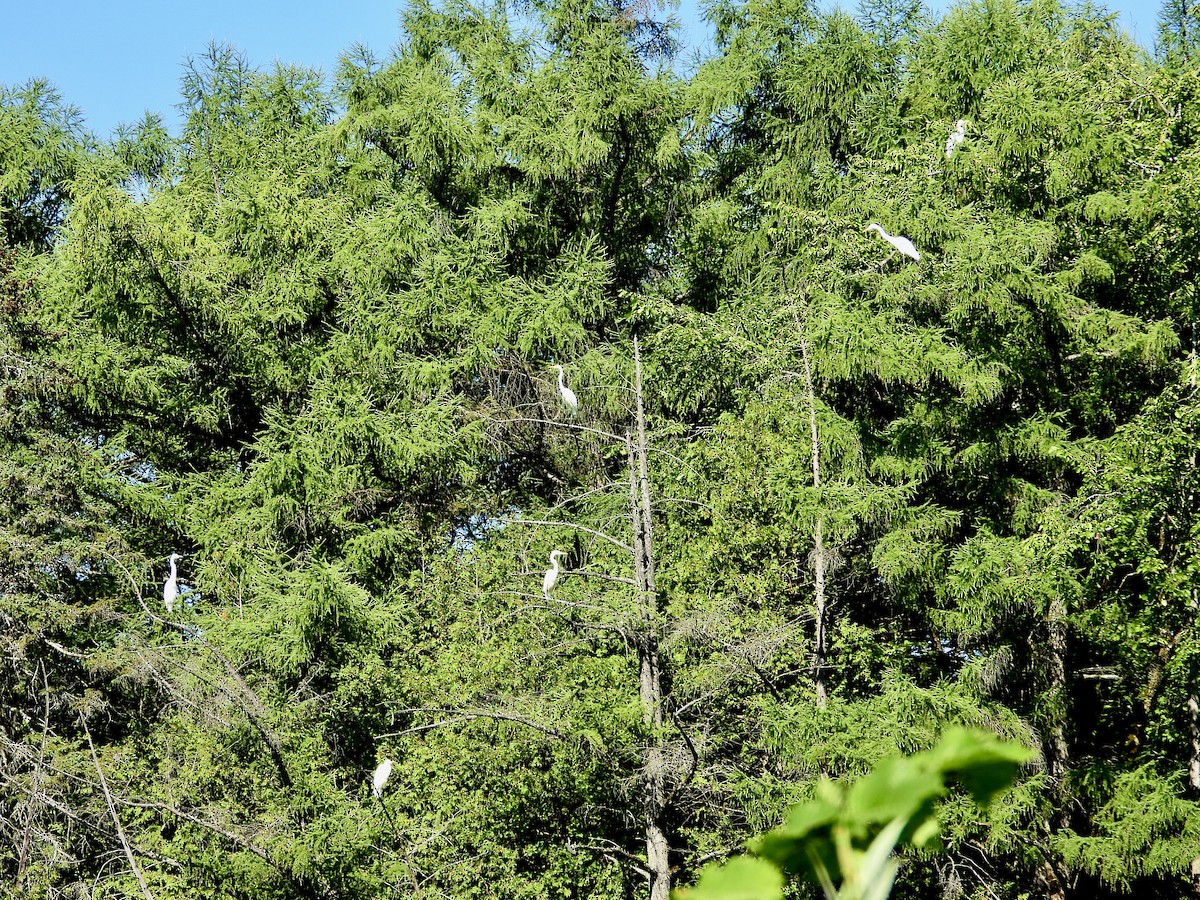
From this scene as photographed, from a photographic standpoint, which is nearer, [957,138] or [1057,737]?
[1057,737]

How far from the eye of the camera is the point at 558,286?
50.3 ft

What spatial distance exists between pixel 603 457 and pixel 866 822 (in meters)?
13.7

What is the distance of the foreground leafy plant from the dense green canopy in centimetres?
868

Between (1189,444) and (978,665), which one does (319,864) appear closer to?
(978,665)

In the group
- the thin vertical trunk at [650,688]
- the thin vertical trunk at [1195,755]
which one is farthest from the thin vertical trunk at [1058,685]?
the thin vertical trunk at [650,688]

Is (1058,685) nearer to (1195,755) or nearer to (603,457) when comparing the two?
(1195,755)

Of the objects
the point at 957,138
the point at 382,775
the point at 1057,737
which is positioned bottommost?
the point at 382,775

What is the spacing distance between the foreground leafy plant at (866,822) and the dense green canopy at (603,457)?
Result: 8.68 m

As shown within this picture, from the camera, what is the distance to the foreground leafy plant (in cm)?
58

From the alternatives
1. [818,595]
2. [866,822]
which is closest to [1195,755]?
[818,595]

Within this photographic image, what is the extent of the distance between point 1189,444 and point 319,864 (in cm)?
765

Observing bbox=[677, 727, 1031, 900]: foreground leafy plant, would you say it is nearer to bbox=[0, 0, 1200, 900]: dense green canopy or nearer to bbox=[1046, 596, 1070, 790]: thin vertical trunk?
bbox=[0, 0, 1200, 900]: dense green canopy

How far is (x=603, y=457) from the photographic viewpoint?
1434 centimetres

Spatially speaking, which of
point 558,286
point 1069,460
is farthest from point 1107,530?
point 558,286
